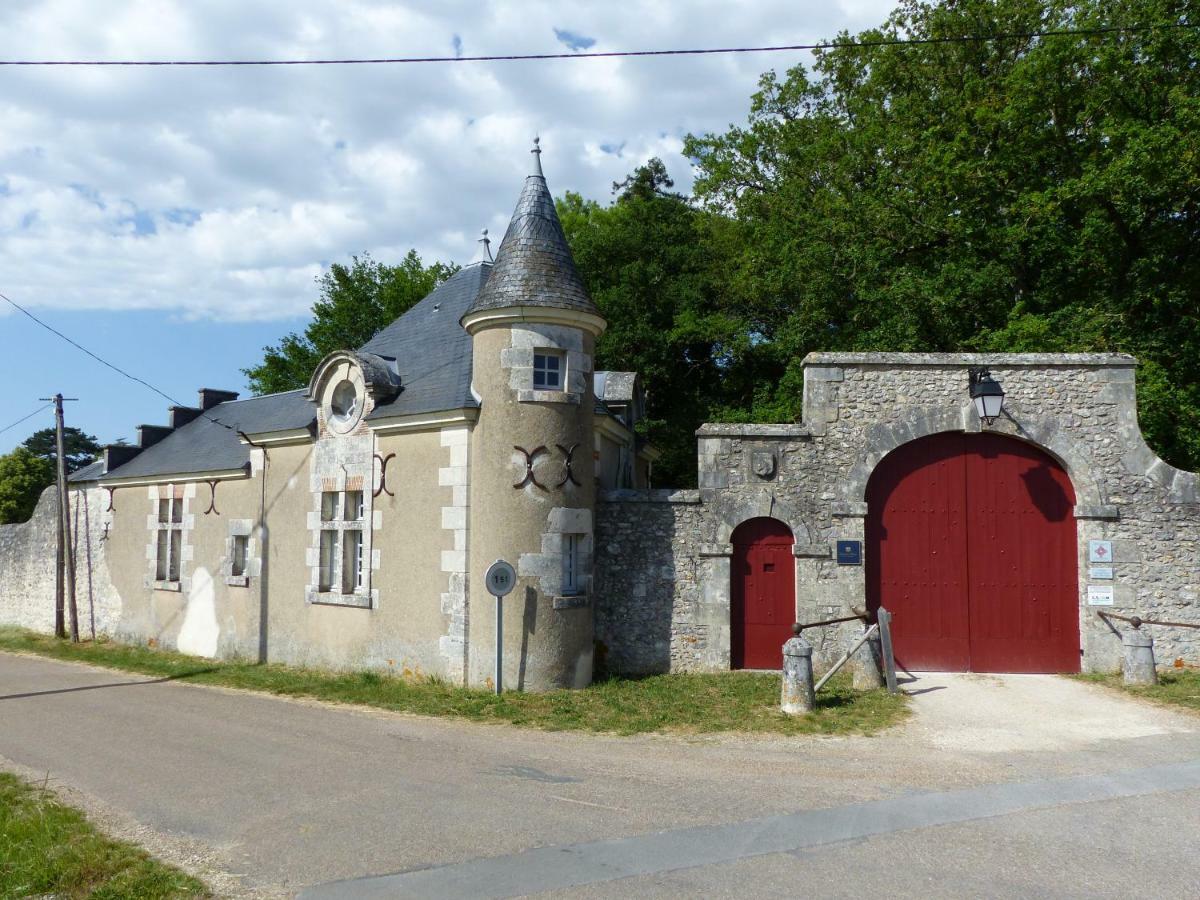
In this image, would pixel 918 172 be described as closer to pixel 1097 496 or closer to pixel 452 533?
pixel 1097 496

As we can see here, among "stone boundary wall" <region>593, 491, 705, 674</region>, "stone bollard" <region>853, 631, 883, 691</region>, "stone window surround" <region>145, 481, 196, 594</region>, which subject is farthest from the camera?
"stone window surround" <region>145, 481, 196, 594</region>

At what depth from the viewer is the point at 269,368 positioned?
102ft

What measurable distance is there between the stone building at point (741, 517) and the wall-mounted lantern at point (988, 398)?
0.05 metres

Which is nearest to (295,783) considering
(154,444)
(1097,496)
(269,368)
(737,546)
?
(737,546)

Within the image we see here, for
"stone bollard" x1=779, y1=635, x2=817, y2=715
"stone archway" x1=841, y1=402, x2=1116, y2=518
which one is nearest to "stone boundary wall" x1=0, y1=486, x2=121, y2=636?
"stone bollard" x1=779, y1=635, x2=817, y2=715

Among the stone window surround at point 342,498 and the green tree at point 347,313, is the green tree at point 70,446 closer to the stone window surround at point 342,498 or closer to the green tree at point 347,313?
the green tree at point 347,313

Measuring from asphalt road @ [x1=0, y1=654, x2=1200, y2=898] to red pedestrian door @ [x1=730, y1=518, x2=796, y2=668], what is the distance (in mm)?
2525

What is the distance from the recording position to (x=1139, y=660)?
10438mm

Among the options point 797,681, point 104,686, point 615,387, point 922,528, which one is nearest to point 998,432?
point 922,528

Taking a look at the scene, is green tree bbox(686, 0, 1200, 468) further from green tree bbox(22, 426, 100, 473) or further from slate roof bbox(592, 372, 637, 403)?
green tree bbox(22, 426, 100, 473)

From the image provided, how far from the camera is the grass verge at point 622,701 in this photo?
910 cm

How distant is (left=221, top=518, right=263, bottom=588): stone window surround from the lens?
14.3 m

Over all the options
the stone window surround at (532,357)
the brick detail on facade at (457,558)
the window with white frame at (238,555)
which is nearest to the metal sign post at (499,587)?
the brick detail on facade at (457,558)

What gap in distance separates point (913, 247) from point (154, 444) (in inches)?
687
